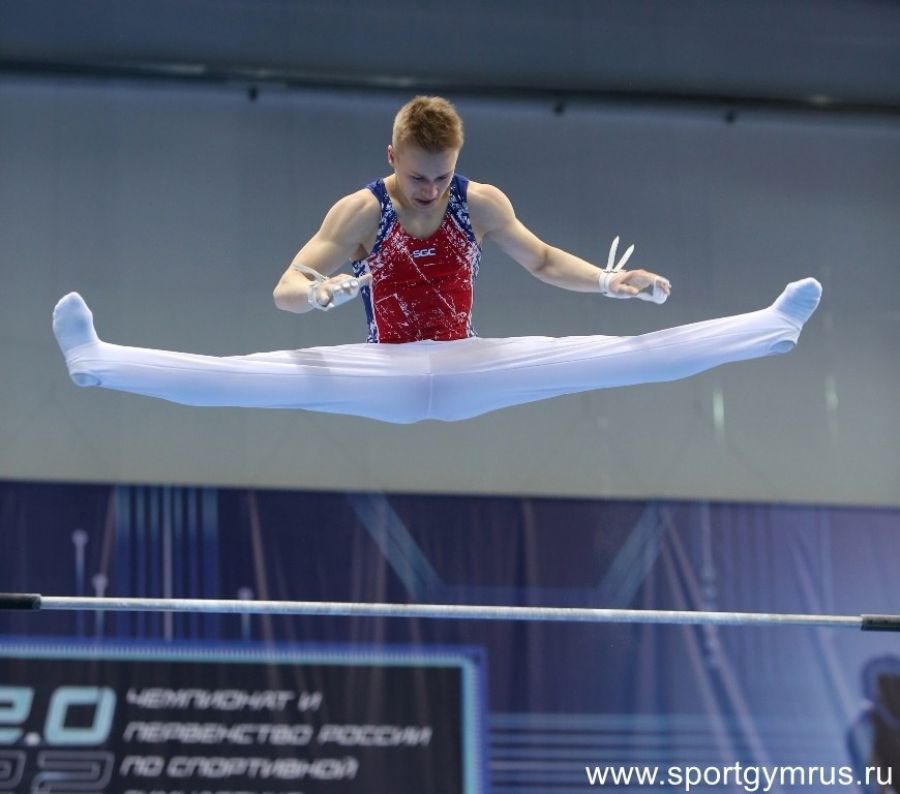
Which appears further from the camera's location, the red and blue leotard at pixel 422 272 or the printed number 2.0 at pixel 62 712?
the printed number 2.0 at pixel 62 712

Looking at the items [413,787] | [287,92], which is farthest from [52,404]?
[413,787]

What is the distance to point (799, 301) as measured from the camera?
12.4 feet

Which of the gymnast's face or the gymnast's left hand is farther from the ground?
the gymnast's face

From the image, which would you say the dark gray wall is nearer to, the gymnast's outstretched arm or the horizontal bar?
the horizontal bar

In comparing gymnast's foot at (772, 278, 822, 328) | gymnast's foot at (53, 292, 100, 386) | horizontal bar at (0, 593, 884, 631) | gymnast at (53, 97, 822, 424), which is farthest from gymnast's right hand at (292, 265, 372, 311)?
gymnast's foot at (772, 278, 822, 328)

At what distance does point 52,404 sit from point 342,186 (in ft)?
7.29

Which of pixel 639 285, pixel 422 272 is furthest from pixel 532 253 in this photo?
pixel 639 285

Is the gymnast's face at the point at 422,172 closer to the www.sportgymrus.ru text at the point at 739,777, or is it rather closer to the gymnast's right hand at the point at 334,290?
the gymnast's right hand at the point at 334,290

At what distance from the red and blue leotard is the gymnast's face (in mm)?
166

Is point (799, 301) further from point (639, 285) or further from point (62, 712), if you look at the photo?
point (62, 712)

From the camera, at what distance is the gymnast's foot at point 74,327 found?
11.9 ft

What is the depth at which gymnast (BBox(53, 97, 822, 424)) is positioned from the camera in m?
3.68

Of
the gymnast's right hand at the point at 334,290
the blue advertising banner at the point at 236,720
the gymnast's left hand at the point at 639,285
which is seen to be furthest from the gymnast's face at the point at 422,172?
the blue advertising banner at the point at 236,720

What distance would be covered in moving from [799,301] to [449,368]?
107 cm
